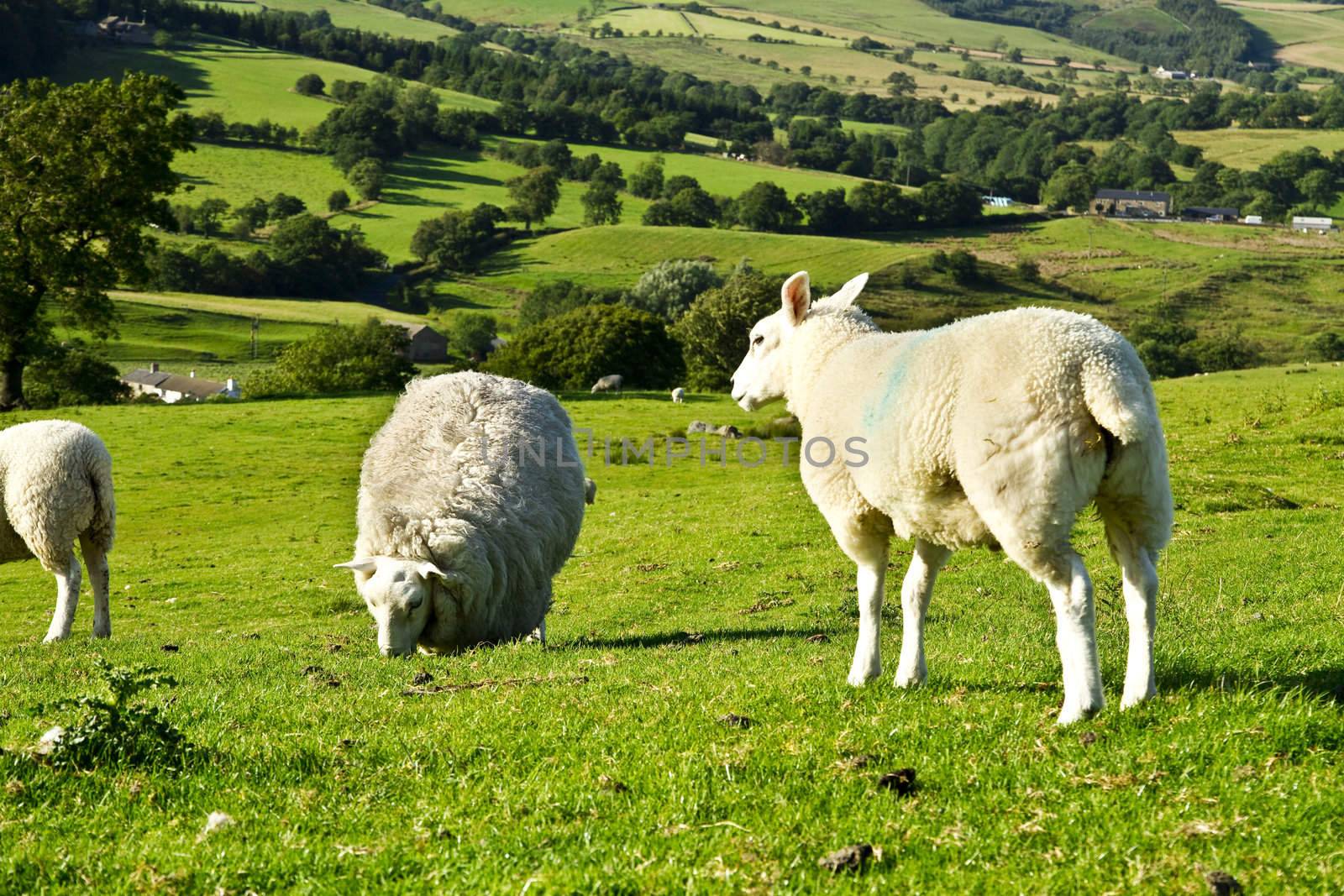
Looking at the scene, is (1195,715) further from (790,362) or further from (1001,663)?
(790,362)

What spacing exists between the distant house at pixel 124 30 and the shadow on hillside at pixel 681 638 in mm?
186285

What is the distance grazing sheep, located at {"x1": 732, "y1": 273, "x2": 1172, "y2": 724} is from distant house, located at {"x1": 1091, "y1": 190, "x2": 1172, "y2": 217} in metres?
156

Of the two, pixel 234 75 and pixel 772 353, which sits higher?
pixel 234 75

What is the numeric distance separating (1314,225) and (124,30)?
165 meters

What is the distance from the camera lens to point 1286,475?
75.4 feet

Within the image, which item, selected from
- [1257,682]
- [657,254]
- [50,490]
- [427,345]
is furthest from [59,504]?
[657,254]

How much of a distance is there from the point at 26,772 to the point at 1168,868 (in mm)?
5238

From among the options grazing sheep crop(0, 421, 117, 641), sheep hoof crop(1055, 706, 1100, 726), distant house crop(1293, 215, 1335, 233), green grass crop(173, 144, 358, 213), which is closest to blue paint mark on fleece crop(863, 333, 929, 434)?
sheep hoof crop(1055, 706, 1100, 726)

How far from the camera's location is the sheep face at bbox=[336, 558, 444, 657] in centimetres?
1120

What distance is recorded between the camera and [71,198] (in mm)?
43562

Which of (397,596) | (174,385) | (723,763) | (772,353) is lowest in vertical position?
(174,385)

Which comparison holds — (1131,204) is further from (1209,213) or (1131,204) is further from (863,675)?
(863,675)

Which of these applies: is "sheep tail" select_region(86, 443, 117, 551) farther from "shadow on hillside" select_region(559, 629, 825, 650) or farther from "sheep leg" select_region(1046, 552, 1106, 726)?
"sheep leg" select_region(1046, 552, 1106, 726)

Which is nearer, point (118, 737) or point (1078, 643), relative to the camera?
point (118, 737)
